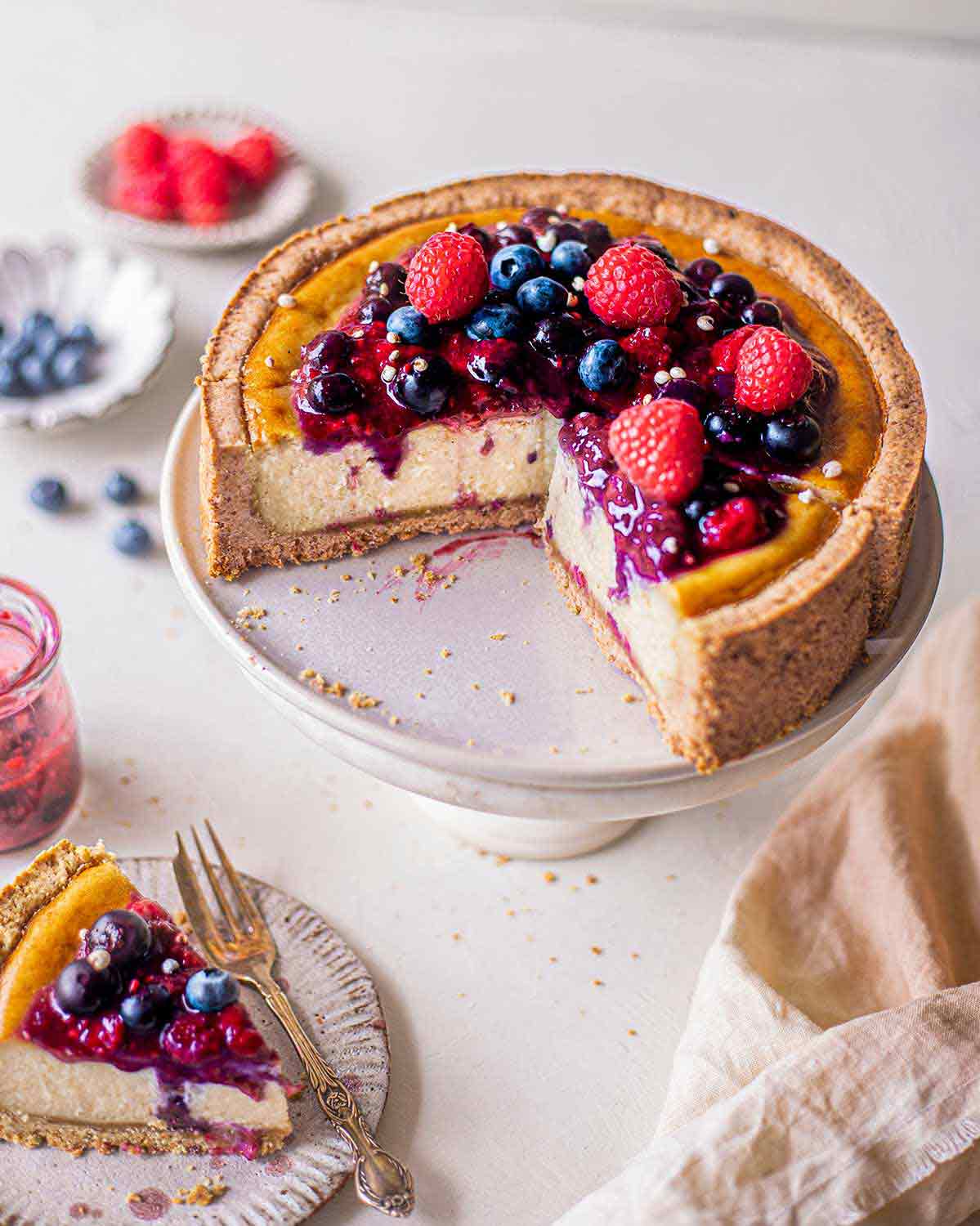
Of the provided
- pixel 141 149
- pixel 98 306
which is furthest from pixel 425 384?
pixel 141 149

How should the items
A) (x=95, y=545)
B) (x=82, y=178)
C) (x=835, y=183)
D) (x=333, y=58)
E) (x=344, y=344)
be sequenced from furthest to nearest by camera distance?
(x=333, y=58) < (x=835, y=183) < (x=82, y=178) < (x=95, y=545) < (x=344, y=344)

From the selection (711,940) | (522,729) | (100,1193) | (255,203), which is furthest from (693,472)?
(255,203)

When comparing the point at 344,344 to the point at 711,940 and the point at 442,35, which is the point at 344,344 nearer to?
the point at 711,940

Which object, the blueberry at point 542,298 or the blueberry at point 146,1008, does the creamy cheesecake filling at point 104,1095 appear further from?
the blueberry at point 542,298

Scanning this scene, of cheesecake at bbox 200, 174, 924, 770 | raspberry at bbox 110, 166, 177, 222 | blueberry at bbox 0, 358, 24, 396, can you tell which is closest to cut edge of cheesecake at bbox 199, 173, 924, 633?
cheesecake at bbox 200, 174, 924, 770

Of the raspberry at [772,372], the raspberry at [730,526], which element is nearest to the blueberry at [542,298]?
the raspberry at [772,372]

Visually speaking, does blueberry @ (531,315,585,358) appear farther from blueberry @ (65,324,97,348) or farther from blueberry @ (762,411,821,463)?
blueberry @ (65,324,97,348)

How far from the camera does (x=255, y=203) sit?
4.30m

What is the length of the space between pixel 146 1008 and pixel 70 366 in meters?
1.87

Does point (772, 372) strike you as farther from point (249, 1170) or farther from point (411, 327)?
point (249, 1170)

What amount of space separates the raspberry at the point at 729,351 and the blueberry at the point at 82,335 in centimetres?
179

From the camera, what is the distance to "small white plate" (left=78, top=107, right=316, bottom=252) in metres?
4.10

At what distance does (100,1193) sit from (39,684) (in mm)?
942

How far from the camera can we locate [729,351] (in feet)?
8.82
